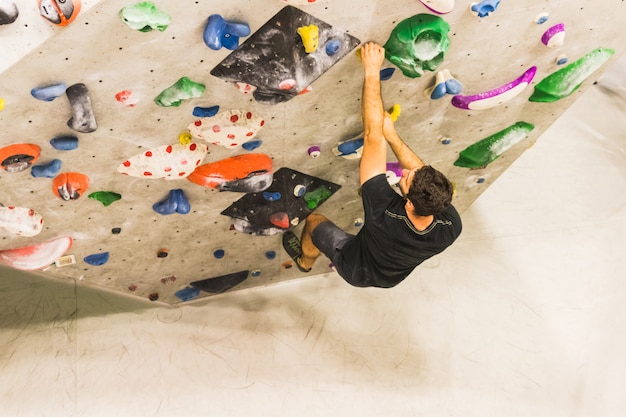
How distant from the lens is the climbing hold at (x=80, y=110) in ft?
5.38

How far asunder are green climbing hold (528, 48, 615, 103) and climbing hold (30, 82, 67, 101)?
1805 mm

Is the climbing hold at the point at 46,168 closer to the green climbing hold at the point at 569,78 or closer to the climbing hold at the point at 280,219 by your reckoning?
the climbing hold at the point at 280,219

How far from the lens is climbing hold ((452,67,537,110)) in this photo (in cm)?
232

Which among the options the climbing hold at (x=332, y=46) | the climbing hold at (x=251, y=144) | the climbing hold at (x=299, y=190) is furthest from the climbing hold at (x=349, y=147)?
the climbing hold at (x=332, y=46)

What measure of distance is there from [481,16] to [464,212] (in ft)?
6.00

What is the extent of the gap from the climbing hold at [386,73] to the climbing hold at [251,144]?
0.49m

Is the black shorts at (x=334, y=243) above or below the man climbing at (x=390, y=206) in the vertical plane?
below

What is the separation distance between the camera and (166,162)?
2043 mm

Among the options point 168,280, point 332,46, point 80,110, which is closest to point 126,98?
point 80,110

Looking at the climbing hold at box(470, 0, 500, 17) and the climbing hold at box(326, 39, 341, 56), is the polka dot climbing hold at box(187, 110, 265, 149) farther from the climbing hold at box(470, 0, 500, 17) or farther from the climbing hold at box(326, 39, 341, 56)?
the climbing hold at box(470, 0, 500, 17)

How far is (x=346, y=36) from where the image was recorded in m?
1.84

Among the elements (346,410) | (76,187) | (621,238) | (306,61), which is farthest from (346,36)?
(621,238)

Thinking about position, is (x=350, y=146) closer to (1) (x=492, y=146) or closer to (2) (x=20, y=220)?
(1) (x=492, y=146)

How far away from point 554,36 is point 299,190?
1141 millimetres
